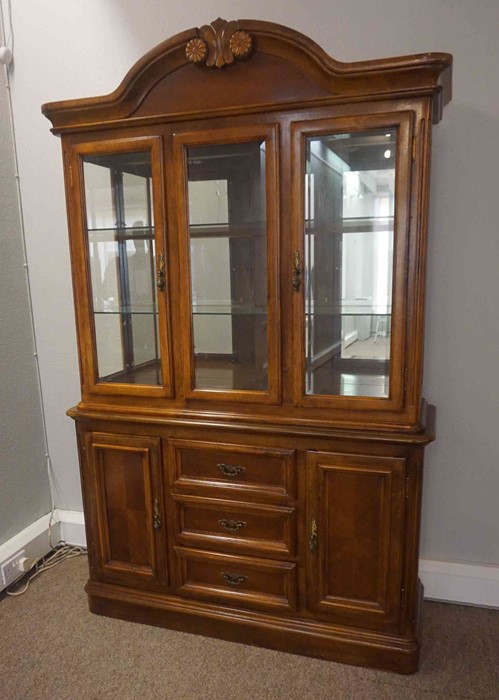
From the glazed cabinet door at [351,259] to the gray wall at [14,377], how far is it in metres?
1.45

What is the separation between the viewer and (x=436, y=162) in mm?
1906

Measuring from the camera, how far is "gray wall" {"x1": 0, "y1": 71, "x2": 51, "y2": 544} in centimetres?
233

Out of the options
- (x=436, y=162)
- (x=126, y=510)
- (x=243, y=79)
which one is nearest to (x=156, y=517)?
(x=126, y=510)

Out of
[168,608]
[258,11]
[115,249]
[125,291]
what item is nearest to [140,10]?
[258,11]

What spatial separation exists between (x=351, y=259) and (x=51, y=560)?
2.05 m

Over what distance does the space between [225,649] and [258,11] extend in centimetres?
246

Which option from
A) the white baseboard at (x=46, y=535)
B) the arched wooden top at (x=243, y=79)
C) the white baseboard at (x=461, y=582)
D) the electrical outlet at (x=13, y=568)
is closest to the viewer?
the arched wooden top at (x=243, y=79)

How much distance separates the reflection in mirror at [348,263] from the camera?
5.32 ft

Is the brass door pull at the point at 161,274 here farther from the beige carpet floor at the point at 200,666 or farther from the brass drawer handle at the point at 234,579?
the beige carpet floor at the point at 200,666

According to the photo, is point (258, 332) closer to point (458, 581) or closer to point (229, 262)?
point (229, 262)

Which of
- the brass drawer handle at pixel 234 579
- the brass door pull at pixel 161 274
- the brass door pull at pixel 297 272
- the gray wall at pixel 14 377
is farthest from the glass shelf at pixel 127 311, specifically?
the brass drawer handle at pixel 234 579

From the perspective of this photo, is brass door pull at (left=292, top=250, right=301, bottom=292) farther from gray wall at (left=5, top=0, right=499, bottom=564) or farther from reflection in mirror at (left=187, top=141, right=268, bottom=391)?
gray wall at (left=5, top=0, right=499, bottom=564)

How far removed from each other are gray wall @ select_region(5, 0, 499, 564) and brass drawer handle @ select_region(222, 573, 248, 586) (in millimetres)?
823

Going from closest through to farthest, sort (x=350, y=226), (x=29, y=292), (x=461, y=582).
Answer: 1. (x=350, y=226)
2. (x=461, y=582)
3. (x=29, y=292)
